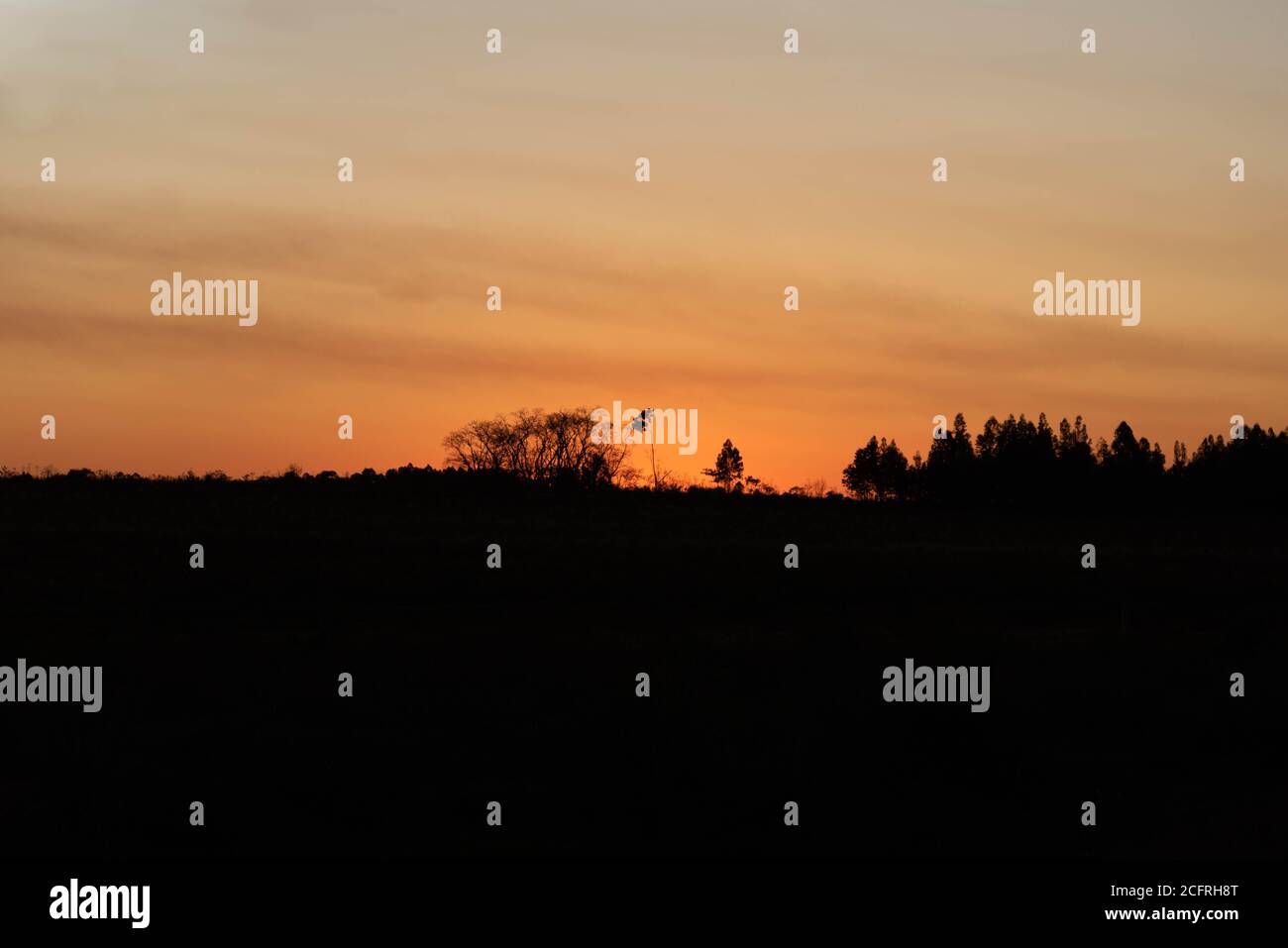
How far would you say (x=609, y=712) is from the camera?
19.9m

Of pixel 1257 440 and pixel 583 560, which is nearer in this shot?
pixel 583 560

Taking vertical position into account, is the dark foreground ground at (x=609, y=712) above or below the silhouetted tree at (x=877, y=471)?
below

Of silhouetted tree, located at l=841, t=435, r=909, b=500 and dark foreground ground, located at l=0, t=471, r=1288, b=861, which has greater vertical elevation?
silhouetted tree, located at l=841, t=435, r=909, b=500

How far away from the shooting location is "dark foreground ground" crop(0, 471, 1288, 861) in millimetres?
14727

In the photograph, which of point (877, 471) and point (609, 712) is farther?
point (877, 471)

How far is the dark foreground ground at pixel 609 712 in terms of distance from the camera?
48.3 feet

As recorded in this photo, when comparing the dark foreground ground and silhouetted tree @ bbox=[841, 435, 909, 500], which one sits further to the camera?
silhouetted tree @ bbox=[841, 435, 909, 500]

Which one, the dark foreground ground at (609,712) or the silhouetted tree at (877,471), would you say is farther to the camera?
the silhouetted tree at (877,471)
